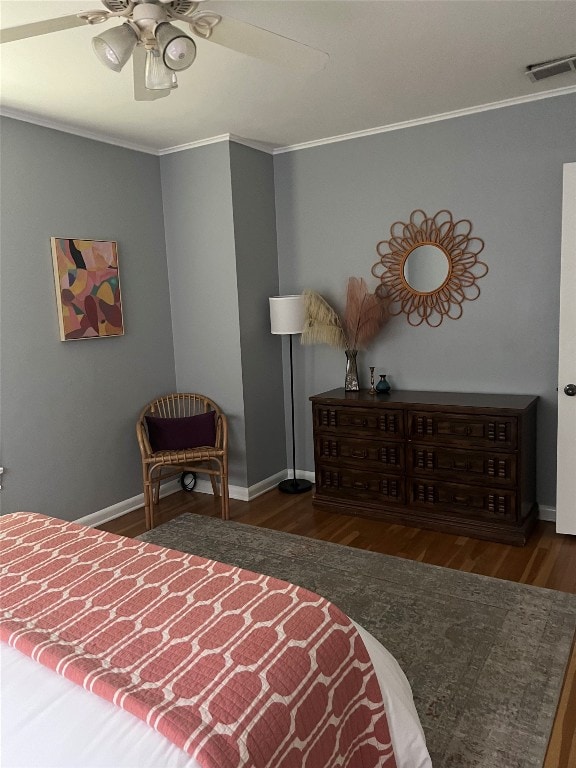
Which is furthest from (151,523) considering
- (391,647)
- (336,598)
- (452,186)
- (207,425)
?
(452,186)

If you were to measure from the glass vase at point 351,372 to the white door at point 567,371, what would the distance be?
4.26 ft

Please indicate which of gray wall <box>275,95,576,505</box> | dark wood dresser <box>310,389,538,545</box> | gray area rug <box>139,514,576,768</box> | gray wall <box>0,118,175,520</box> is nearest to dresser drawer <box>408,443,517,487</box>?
dark wood dresser <box>310,389,538,545</box>

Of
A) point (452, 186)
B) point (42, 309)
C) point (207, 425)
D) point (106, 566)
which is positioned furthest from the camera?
point (207, 425)

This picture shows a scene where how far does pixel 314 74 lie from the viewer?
9.38 ft

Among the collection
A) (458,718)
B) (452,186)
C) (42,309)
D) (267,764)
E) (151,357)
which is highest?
(452,186)

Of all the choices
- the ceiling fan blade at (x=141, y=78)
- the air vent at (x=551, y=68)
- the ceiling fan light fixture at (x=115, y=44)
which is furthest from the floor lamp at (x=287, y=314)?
the ceiling fan light fixture at (x=115, y=44)

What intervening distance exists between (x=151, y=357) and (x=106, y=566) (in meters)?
2.50

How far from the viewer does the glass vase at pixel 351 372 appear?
4062 mm

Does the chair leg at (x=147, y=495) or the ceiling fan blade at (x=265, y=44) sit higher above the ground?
the ceiling fan blade at (x=265, y=44)

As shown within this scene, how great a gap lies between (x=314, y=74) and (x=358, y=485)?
2.38 metres

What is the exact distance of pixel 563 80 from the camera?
315 cm

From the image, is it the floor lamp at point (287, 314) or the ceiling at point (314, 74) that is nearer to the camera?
the ceiling at point (314, 74)

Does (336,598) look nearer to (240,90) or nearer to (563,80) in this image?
(240,90)

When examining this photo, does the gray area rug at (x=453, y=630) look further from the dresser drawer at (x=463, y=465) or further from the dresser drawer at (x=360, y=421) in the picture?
the dresser drawer at (x=360, y=421)
